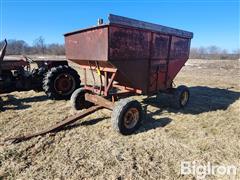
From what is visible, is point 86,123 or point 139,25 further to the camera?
point 86,123

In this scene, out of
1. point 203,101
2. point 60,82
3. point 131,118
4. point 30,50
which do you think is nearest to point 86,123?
point 131,118

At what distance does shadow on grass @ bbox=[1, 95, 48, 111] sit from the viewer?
6.22 meters

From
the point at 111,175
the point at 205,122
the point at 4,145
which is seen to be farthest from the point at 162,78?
the point at 4,145

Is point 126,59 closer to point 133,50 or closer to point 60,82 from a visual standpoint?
point 133,50

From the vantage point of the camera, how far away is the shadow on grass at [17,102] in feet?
20.4

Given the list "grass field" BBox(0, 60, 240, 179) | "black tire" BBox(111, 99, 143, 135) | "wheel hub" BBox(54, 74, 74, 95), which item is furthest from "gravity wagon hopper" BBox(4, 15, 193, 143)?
"wheel hub" BBox(54, 74, 74, 95)

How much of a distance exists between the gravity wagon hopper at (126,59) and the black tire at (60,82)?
126cm

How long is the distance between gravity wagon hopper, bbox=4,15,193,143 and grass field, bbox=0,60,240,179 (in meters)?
0.36

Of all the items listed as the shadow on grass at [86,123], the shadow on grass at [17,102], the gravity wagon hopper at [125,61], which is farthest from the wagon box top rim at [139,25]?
the shadow on grass at [17,102]

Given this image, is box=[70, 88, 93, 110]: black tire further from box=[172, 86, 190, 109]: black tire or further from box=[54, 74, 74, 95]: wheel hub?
box=[172, 86, 190, 109]: black tire

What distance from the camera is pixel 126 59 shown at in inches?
181

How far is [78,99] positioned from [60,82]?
59.4 inches

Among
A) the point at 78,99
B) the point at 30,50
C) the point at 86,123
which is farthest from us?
the point at 30,50

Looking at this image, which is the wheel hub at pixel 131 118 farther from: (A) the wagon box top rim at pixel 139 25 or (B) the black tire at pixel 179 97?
(B) the black tire at pixel 179 97
